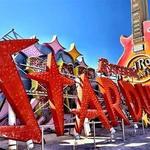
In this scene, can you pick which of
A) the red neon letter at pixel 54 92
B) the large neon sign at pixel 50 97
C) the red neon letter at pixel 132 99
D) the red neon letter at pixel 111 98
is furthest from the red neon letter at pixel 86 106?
the red neon letter at pixel 132 99

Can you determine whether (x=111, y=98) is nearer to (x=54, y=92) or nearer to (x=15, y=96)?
(x=54, y=92)

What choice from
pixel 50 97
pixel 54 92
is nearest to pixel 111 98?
pixel 54 92

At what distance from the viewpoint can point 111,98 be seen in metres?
15.9

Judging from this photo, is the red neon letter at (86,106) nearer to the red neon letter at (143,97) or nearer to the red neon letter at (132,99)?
the red neon letter at (132,99)

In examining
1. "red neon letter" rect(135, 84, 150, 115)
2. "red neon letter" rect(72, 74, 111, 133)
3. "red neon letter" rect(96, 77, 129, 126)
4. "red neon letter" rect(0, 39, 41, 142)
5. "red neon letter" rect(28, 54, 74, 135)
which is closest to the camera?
"red neon letter" rect(0, 39, 41, 142)

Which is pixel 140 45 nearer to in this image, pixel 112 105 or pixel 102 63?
pixel 102 63

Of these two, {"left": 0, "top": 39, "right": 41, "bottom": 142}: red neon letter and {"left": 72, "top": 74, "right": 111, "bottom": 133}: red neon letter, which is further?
{"left": 72, "top": 74, "right": 111, "bottom": 133}: red neon letter

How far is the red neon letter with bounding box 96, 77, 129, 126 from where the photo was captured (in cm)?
1539

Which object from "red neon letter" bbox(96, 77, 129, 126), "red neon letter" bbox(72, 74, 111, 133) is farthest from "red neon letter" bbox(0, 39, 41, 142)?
"red neon letter" bbox(96, 77, 129, 126)

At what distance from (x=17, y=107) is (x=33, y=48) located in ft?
49.0

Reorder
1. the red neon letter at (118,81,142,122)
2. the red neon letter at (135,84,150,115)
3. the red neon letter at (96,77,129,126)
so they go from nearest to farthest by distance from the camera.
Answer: the red neon letter at (96,77,129,126)
the red neon letter at (118,81,142,122)
the red neon letter at (135,84,150,115)

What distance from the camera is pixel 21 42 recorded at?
1019 cm

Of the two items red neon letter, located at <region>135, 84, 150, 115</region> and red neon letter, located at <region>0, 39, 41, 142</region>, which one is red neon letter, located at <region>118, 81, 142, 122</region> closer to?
red neon letter, located at <region>135, 84, 150, 115</region>

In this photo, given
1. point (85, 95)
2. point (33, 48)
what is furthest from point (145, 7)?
point (85, 95)
